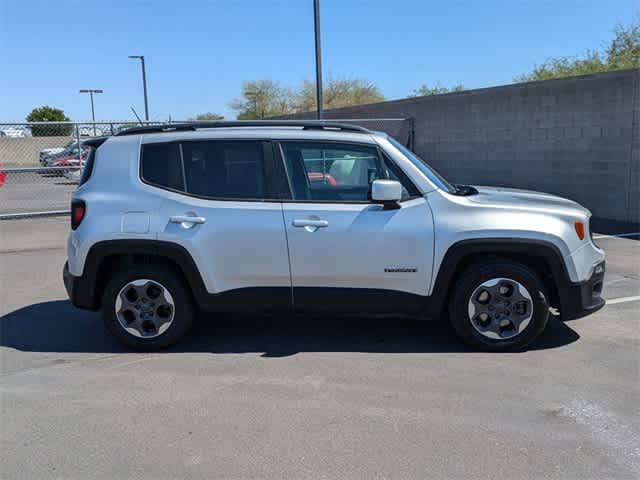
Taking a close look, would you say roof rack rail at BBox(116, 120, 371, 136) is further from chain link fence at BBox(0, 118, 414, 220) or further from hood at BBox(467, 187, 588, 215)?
chain link fence at BBox(0, 118, 414, 220)

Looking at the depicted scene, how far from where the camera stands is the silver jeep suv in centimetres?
467

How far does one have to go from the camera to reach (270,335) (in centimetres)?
537

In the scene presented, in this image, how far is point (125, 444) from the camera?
343cm

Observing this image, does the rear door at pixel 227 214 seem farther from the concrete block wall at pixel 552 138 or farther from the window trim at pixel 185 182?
the concrete block wall at pixel 552 138

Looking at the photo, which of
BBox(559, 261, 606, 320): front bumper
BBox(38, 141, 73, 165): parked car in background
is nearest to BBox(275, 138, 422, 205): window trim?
BBox(559, 261, 606, 320): front bumper

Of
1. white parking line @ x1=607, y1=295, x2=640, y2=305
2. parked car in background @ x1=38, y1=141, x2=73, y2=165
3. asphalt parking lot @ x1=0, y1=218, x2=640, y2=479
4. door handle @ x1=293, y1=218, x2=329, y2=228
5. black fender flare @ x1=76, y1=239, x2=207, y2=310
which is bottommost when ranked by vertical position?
asphalt parking lot @ x1=0, y1=218, x2=640, y2=479

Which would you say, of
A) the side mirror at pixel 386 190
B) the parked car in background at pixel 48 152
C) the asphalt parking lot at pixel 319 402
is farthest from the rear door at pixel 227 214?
the parked car in background at pixel 48 152

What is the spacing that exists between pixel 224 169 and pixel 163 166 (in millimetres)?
510

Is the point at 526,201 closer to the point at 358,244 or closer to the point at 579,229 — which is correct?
the point at 579,229

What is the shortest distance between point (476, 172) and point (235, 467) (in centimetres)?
1332

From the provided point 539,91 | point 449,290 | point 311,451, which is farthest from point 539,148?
point 311,451

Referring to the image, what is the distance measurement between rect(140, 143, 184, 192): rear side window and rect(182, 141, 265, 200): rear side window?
0.07 m

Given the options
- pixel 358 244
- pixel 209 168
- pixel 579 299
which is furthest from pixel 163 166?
pixel 579 299

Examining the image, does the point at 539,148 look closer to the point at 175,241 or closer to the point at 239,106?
the point at 175,241
